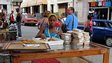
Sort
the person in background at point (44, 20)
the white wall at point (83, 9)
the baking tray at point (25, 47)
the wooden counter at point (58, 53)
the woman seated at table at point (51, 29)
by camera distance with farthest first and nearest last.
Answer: the white wall at point (83, 9) < the person in background at point (44, 20) < the woman seated at table at point (51, 29) < the baking tray at point (25, 47) < the wooden counter at point (58, 53)

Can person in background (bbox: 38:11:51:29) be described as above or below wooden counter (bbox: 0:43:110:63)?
above

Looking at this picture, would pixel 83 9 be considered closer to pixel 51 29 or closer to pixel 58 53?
pixel 51 29

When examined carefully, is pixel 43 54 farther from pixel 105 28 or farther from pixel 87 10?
pixel 87 10

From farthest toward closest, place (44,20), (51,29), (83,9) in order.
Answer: (83,9)
(44,20)
(51,29)

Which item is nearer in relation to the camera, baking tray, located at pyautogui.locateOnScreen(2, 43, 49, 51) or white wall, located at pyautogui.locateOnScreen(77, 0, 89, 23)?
baking tray, located at pyautogui.locateOnScreen(2, 43, 49, 51)

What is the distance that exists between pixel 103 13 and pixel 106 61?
29.9 meters

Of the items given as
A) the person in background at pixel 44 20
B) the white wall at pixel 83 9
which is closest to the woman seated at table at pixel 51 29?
the person in background at pixel 44 20

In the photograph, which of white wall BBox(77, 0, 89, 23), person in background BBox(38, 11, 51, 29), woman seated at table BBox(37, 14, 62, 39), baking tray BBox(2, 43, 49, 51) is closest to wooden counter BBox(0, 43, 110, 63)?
baking tray BBox(2, 43, 49, 51)

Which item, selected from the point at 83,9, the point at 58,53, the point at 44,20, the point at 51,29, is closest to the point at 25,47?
the point at 58,53

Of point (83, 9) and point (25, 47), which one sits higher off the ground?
point (25, 47)

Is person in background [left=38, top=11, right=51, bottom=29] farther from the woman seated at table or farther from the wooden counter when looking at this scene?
the wooden counter

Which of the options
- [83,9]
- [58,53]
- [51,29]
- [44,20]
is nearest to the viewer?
[58,53]

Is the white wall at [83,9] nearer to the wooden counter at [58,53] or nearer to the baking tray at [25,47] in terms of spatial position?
the wooden counter at [58,53]

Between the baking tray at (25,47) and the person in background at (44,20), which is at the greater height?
the person in background at (44,20)
